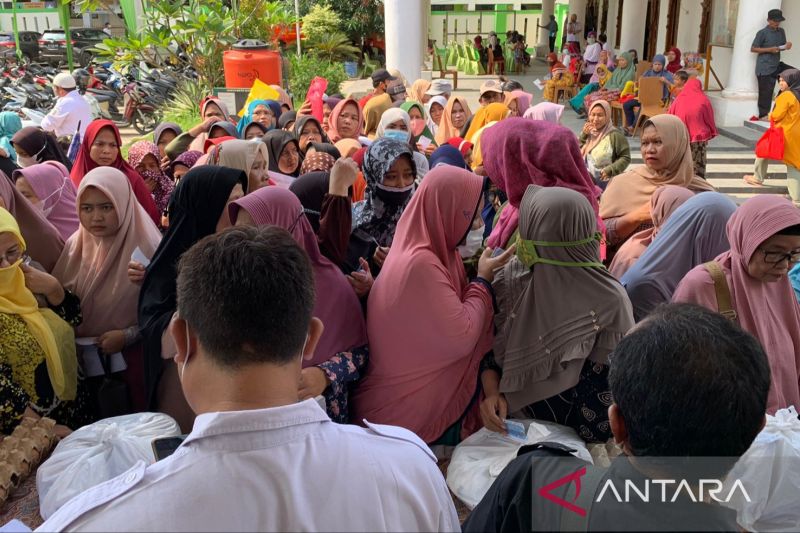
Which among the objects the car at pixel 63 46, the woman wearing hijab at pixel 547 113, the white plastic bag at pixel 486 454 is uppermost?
the car at pixel 63 46

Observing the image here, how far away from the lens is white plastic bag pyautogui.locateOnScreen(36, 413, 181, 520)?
81.1 inches

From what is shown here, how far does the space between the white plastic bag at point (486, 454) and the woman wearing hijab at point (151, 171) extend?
3137 mm

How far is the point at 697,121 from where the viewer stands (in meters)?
8.05

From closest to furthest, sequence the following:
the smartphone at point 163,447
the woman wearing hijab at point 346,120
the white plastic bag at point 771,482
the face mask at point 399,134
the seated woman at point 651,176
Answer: the smartphone at point 163,447, the white plastic bag at point 771,482, the seated woman at point 651,176, the face mask at point 399,134, the woman wearing hijab at point 346,120

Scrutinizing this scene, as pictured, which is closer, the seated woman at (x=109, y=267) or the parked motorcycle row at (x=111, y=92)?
the seated woman at (x=109, y=267)

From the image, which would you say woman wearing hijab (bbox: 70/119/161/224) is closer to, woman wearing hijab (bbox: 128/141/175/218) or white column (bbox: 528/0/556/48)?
woman wearing hijab (bbox: 128/141/175/218)

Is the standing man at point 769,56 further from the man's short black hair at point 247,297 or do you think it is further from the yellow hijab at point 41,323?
the man's short black hair at point 247,297

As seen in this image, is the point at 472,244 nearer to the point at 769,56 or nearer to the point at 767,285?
the point at 767,285

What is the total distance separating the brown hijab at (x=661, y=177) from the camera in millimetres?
4129

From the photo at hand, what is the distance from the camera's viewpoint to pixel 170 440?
5.24ft

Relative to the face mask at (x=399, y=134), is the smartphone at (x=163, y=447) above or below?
below

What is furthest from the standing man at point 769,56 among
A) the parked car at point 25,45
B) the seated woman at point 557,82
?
the parked car at point 25,45

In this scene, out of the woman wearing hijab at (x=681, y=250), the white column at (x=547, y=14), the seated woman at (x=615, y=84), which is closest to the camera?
the woman wearing hijab at (x=681, y=250)

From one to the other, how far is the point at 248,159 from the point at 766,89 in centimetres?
969
